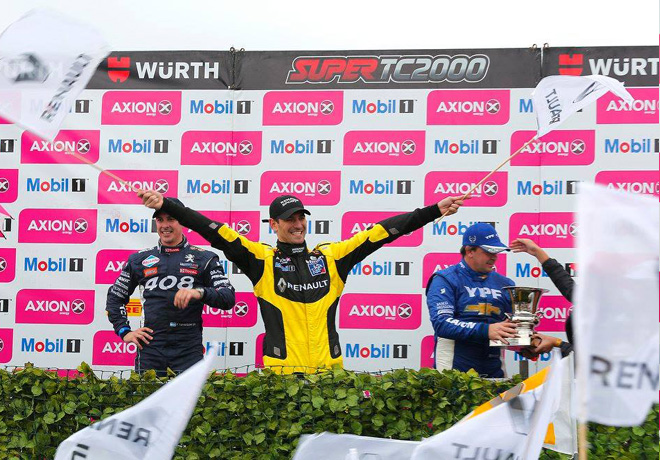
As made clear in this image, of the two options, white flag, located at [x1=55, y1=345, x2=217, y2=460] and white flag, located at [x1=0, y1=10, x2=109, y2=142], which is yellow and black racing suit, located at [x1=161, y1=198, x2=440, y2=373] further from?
white flag, located at [x1=55, y1=345, x2=217, y2=460]

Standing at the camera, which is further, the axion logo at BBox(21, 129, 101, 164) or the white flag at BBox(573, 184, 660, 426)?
the axion logo at BBox(21, 129, 101, 164)

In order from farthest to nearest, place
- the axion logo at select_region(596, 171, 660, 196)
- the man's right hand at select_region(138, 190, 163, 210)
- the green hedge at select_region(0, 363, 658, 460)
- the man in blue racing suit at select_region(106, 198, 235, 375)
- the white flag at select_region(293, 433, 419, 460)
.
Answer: the axion logo at select_region(596, 171, 660, 196) → the man in blue racing suit at select_region(106, 198, 235, 375) → the man's right hand at select_region(138, 190, 163, 210) → the green hedge at select_region(0, 363, 658, 460) → the white flag at select_region(293, 433, 419, 460)

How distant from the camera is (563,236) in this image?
6.70 metres

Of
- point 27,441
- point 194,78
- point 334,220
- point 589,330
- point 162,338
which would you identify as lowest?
point 27,441

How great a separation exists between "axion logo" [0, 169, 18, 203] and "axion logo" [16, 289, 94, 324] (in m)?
0.80

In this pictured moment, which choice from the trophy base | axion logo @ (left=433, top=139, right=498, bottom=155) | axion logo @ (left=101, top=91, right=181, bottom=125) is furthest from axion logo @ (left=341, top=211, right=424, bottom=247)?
the trophy base

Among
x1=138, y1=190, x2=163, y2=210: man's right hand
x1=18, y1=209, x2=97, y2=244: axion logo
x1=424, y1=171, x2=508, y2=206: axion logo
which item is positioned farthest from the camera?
x1=18, y1=209, x2=97, y2=244: axion logo

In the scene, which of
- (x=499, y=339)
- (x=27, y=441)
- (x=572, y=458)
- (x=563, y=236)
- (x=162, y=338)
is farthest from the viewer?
(x=563, y=236)

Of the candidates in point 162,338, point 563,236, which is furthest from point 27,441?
point 563,236

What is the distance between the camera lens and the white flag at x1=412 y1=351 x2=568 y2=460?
322 centimetres

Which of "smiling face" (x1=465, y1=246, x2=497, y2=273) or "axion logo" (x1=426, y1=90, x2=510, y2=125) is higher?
"axion logo" (x1=426, y1=90, x2=510, y2=125)

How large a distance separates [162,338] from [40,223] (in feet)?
6.42

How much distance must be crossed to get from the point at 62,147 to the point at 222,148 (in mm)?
1319

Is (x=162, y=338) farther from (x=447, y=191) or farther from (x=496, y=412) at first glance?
(x=496, y=412)
